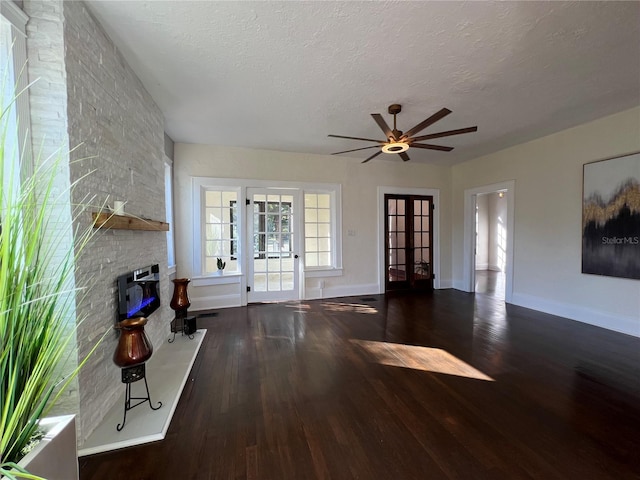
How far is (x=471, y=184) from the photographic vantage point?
18.9ft

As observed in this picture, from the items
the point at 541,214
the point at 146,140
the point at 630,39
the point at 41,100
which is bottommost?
the point at 541,214

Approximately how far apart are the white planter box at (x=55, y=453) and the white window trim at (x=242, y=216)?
356cm

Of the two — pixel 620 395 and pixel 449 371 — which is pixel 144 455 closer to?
pixel 449 371

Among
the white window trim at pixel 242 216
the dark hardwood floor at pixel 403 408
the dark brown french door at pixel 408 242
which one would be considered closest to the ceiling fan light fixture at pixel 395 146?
the white window trim at pixel 242 216

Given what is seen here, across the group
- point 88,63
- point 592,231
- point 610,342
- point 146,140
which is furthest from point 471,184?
point 88,63

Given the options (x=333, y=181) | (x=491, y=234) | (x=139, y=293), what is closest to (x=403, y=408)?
(x=139, y=293)

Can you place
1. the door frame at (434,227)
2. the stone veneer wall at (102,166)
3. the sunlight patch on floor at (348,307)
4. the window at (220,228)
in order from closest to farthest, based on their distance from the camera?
the stone veneer wall at (102,166) < the sunlight patch on floor at (348,307) < the window at (220,228) < the door frame at (434,227)

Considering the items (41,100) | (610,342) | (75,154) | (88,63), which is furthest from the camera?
(610,342)

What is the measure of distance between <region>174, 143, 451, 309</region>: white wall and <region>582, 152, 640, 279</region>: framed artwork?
258 cm

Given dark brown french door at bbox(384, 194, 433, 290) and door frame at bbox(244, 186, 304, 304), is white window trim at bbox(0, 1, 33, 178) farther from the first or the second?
dark brown french door at bbox(384, 194, 433, 290)

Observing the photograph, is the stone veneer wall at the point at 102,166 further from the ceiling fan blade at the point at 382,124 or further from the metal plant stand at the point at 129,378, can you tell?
the ceiling fan blade at the point at 382,124

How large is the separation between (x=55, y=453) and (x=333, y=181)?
195 inches

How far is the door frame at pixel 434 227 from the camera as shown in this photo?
5.73m

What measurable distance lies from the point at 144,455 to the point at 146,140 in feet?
9.29
